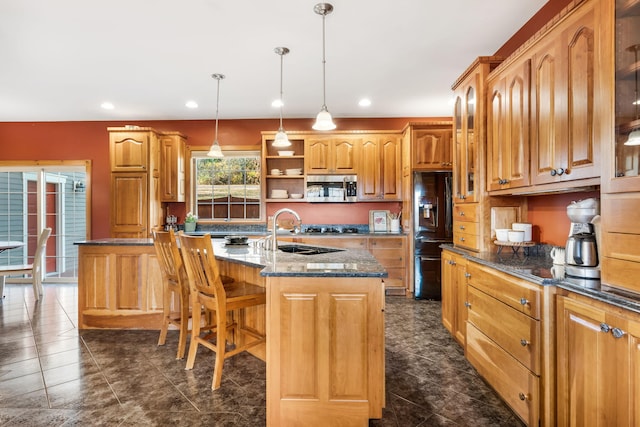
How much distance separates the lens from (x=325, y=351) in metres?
1.82

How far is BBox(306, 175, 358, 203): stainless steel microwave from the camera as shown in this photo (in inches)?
208

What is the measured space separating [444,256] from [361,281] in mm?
1679

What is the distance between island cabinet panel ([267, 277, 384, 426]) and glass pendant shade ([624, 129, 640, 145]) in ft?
4.25

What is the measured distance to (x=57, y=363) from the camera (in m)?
2.67

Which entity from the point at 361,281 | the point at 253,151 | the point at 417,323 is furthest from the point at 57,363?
the point at 253,151

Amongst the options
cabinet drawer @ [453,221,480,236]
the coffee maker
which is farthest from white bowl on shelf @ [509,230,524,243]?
the coffee maker

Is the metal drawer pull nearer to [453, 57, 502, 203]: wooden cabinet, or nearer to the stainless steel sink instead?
[453, 57, 502, 203]: wooden cabinet

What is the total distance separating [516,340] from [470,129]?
70.3 inches

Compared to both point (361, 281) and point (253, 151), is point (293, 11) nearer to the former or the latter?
point (361, 281)

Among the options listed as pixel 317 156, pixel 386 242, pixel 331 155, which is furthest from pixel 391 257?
pixel 317 156

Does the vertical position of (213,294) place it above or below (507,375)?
above

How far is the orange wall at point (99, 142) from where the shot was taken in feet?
18.4

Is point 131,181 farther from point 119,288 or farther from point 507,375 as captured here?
point 507,375

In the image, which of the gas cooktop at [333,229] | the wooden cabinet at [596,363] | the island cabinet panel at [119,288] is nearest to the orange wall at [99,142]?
the gas cooktop at [333,229]
